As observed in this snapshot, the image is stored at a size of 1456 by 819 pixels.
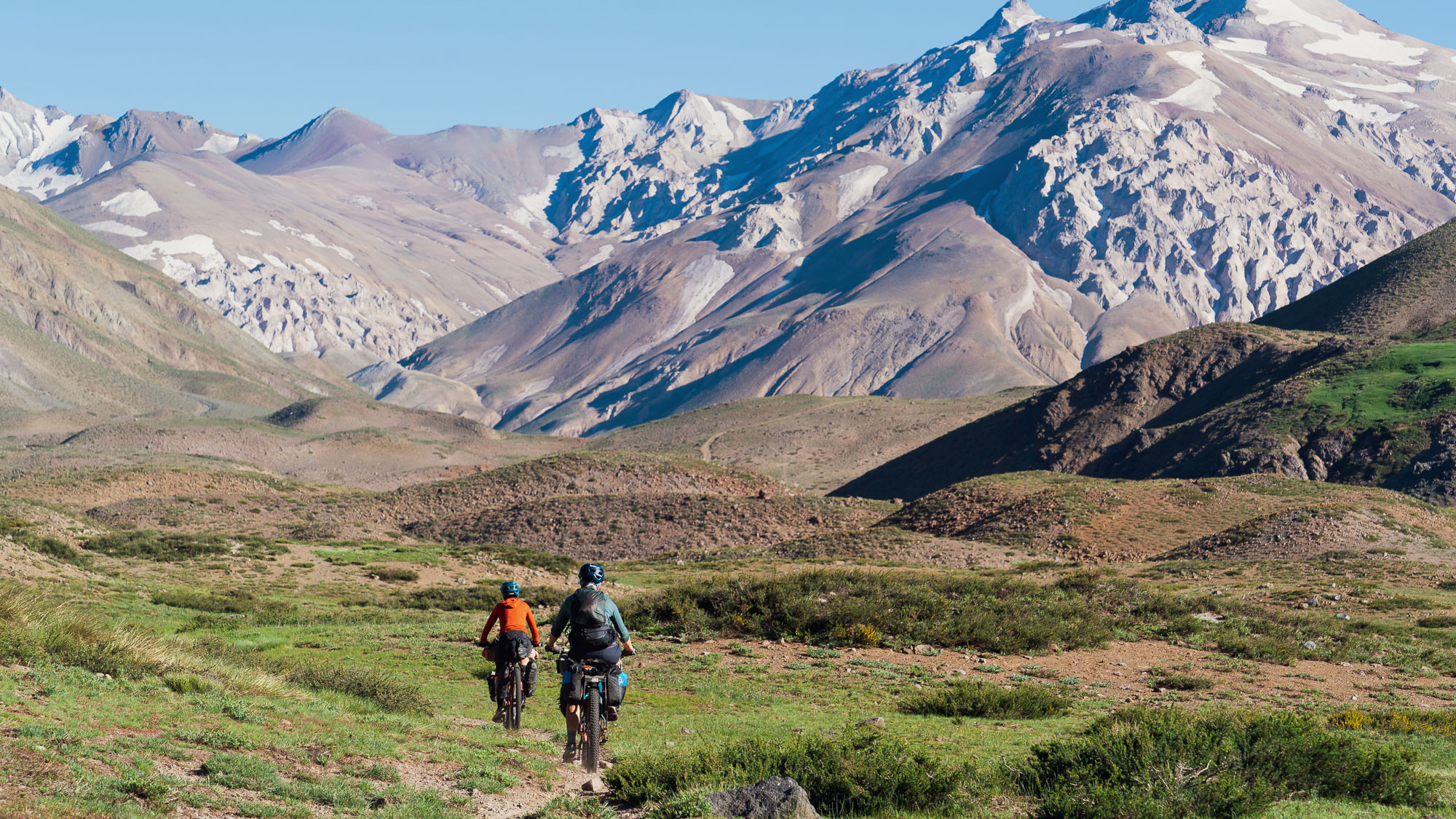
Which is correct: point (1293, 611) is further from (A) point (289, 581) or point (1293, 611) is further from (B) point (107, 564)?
(B) point (107, 564)

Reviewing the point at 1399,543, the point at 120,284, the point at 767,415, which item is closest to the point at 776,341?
the point at 767,415

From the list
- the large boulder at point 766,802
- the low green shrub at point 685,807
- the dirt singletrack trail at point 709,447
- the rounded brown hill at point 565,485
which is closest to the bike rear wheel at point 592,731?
the low green shrub at point 685,807

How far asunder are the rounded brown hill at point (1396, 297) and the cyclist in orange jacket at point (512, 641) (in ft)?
245

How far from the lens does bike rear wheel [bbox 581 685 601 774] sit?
1114 centimetres

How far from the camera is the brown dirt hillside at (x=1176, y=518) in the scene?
37469 mm

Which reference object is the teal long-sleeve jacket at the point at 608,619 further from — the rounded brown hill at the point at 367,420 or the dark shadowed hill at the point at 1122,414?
the rounded brown hill at the point at 367,420

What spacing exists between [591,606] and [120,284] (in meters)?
199

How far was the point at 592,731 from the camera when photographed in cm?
A: 1114

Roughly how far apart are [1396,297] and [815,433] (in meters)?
47.5

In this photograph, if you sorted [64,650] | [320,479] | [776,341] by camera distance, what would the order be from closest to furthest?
[64,650] → [320,479] → [776,341]

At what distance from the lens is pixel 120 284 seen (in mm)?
182250

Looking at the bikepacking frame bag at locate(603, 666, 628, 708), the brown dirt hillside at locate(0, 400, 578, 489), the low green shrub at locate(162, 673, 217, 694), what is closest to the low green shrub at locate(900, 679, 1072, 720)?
the bikepacking frame bag at locate(603, 666, 628, 708)

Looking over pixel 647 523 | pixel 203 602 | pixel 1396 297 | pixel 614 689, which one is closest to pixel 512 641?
pixel 614 689

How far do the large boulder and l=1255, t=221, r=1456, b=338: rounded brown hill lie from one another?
76.4 m
